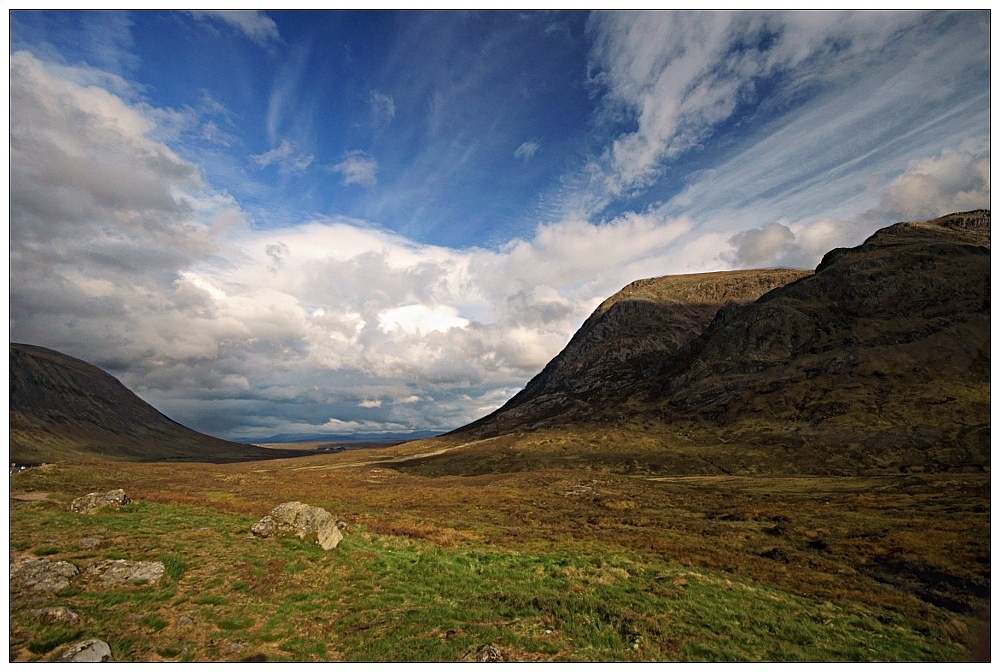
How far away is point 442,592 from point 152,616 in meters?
9.54

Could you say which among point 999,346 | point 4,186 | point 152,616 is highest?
point 4,186

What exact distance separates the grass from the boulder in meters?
0.92

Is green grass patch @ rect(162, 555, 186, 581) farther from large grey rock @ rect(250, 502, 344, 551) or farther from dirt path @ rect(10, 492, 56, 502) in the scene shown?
dirt path @ rect(10, 492, 56, 502)

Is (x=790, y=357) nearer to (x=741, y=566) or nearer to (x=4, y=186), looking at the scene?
(x=741, y=566)

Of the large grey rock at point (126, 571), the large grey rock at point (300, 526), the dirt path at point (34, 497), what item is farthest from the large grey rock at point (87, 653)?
the dirt path at point (34, 497)

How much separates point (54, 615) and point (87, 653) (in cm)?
253

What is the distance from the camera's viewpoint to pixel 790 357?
153 meters

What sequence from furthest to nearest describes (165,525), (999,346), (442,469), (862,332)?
(862,332) < (442,469) < (165,525) < (999,346)

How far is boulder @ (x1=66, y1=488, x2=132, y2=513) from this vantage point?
2658 cm

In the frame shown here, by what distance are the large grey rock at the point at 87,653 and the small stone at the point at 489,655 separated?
9.30 metres

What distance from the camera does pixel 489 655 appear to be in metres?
11.3

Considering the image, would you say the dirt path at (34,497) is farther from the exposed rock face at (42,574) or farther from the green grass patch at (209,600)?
the green grass patch at (209,600)
